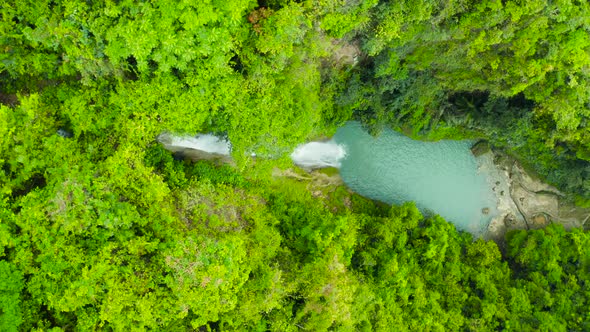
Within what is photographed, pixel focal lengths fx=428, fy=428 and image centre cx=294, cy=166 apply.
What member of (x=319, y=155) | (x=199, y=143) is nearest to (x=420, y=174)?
(x=319, y=155)

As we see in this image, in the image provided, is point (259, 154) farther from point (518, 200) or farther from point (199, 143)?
point (518, 200)

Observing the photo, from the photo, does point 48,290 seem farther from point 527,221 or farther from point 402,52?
point 527,221

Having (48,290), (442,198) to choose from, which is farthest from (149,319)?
(442,198)

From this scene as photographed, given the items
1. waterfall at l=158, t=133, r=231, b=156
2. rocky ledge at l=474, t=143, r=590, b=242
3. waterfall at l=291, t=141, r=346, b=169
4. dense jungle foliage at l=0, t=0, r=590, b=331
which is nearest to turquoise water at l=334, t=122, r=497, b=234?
waterfall at l=291, t=141, r=346, b=169

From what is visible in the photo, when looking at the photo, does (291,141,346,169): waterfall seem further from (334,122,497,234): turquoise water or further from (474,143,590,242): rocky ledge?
(474,143,590,242): rocky ledge

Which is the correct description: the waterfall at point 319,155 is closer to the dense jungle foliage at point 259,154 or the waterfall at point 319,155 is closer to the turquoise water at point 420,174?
the turquoise water at point 420,174

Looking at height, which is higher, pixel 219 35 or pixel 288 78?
pixel 219 35
